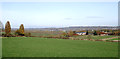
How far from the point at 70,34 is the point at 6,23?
16.4 m

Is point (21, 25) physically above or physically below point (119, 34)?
above

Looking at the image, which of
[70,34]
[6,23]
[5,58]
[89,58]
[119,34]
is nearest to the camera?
[5,58]

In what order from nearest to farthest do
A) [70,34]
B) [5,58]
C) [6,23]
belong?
[5,58] → [6,23] → [70,34]

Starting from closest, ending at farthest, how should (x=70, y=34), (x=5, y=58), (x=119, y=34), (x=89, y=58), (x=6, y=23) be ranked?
(x=5, y=58), (x=89, y=58), (x=6, y=23), (x=119, y=34), (x=70, y=34)

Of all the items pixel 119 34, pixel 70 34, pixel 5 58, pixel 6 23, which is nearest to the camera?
pixel 5 58

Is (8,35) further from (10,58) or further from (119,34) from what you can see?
(119,34)

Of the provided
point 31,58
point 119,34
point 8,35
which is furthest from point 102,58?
point 119,34

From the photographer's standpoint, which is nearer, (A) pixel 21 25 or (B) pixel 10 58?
(B) pixel 10 58

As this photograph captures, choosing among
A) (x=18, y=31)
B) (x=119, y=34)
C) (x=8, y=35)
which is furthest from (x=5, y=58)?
(x=119, y=34)

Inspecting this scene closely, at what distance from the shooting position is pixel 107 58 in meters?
7.74

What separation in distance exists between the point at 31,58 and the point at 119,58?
232 inches

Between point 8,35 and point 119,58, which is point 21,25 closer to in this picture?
point 8,35

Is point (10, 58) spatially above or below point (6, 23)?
below

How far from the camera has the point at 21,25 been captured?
98.7 feet
